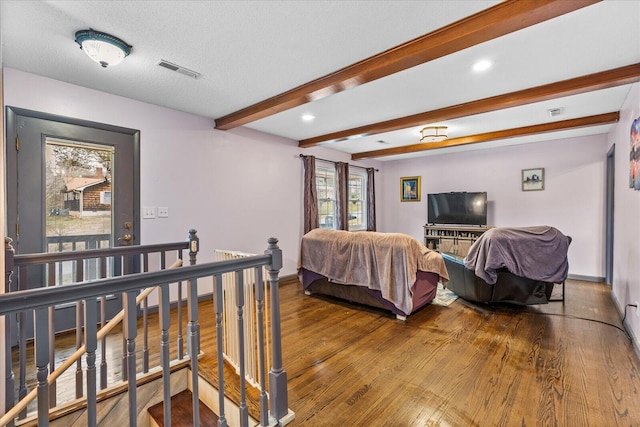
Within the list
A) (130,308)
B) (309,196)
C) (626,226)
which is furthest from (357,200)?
(130,308)

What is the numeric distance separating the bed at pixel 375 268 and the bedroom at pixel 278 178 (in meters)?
1.19

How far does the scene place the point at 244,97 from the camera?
315 cm

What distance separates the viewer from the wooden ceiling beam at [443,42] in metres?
1.64

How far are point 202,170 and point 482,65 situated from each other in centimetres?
325

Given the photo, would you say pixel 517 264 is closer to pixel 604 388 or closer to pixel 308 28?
pixel 604 388

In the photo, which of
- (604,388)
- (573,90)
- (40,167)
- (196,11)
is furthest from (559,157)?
(40,167)

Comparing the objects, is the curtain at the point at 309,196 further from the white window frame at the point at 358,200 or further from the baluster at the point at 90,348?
the baluster at the point at 90,348

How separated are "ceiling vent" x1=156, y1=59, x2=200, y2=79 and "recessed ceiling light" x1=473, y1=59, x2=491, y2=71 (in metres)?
2.40

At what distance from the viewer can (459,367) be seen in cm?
222

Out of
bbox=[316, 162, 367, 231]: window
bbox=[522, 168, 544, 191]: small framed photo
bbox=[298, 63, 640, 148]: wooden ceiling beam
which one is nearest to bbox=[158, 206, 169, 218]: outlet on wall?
bbox=[316, 162, 367, 231]: window

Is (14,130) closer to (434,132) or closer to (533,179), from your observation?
(434,132)

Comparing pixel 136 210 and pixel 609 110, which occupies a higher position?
pixel 609 110

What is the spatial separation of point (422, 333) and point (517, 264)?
130cm

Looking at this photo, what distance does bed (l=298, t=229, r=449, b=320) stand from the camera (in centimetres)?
307
